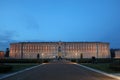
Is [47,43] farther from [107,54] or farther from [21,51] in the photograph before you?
[107,54]

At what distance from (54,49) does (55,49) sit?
33.5 inches

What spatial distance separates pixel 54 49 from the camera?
18250 cm

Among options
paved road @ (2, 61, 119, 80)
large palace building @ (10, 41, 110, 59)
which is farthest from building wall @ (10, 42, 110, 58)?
paved road @ (2, 61, 119, 80)

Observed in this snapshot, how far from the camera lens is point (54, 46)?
18262 centimetres

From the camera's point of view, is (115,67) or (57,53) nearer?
(115,67)

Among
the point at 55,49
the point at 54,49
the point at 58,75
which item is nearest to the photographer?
the point at 58,75

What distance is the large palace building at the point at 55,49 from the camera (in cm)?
18075

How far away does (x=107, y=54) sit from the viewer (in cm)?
17788

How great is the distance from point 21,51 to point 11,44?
9877 millimetres

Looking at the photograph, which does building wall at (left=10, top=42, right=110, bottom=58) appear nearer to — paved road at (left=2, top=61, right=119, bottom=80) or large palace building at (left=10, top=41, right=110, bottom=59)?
large palace building at (left=10, top=41, right=110, bottom=59)

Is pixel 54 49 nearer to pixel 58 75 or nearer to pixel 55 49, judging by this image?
pixel 55 49

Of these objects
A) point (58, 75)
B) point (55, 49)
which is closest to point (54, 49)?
point (55, 49)

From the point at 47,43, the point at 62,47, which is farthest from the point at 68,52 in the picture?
the point at 47,43

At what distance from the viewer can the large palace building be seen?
181m
